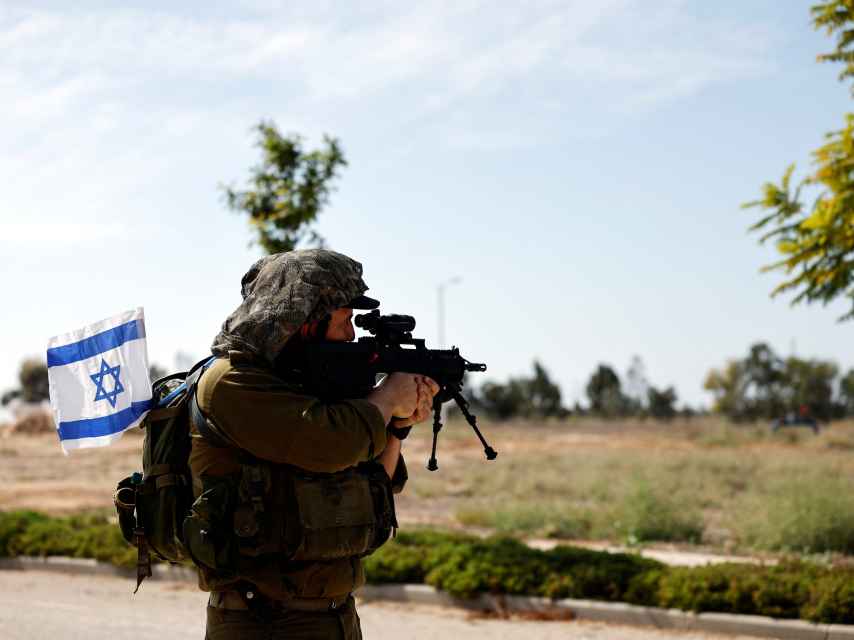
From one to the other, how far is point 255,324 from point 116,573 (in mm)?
8978

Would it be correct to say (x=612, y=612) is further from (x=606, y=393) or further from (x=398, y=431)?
(x=606, y=393)

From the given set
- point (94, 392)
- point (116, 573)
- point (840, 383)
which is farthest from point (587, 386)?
point (94, 392)

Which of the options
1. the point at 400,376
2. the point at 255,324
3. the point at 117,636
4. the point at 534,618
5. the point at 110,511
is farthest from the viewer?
the point at 110,511

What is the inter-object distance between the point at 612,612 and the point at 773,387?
75945 millimetres

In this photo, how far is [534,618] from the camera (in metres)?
8.92

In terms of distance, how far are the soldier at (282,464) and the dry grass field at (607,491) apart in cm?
949

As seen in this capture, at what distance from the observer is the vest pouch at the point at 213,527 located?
9.82 feet

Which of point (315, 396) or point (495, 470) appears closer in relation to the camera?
point (315, 396)

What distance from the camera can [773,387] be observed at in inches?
3164

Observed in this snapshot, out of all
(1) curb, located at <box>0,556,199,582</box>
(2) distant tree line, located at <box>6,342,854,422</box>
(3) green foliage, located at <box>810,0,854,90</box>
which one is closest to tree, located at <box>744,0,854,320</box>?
(3) green foliage, located at <box>810,0,854,90</box>

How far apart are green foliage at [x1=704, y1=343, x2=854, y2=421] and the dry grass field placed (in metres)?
30.5

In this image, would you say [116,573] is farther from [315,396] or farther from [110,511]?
[315,396]

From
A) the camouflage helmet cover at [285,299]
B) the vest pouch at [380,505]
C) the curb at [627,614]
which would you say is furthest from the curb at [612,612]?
the camouflage helmet cover at [285,299]

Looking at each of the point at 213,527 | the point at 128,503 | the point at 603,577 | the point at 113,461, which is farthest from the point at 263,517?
the point at 113,461
